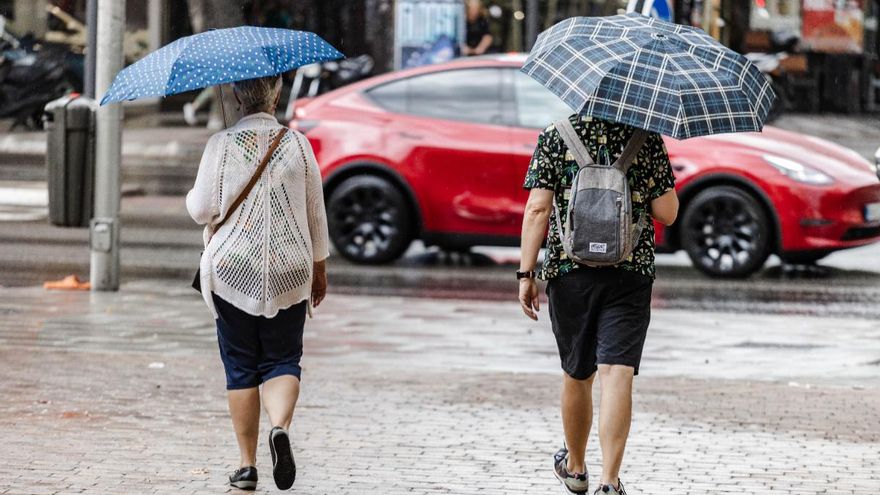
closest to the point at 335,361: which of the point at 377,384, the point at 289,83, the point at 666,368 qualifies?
the point at 377,384

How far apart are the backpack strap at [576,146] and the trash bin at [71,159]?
6.42 meters

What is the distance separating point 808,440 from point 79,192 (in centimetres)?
604

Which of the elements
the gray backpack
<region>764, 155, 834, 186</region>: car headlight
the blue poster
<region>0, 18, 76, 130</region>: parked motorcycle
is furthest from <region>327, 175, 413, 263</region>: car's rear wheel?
<region>0, 18, 76, 130</region>: parked motorcycle

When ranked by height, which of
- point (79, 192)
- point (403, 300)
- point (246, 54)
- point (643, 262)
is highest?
point (246, 54)

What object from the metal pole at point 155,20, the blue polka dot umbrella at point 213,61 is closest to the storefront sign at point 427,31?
the metal pole at point 155,20

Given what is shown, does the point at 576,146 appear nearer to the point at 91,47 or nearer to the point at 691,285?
the point at 91,47

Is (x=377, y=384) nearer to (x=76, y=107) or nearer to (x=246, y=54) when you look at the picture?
(x=246, y=54)

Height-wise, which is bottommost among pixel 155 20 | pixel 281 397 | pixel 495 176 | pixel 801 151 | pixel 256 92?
pixel 495 176

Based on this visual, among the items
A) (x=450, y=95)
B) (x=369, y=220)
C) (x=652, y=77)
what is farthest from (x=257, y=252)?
(x=450, y=95)

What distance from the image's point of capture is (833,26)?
89.6 feet

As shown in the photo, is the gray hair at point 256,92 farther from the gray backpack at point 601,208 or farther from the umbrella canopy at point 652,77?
the gray backpack at point 601,208

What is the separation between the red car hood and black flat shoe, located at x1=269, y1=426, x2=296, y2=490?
7.63 metres

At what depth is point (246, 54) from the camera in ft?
19.3

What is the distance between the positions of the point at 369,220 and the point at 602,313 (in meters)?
8.15
